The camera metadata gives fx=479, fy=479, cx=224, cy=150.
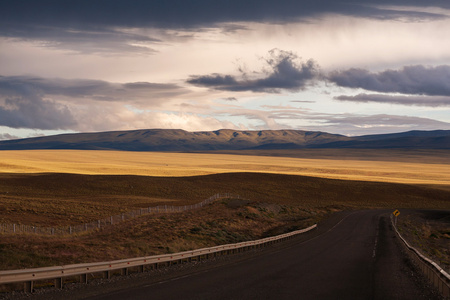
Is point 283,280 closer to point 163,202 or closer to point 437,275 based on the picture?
point 437,275

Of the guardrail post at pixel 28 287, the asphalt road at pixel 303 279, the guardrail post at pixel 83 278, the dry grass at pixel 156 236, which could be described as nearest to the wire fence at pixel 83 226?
the dry grass at pixel 156 236

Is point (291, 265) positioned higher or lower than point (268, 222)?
higher

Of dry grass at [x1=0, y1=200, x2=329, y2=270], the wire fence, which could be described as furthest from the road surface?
the wire fence

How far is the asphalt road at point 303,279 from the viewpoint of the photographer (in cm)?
1482

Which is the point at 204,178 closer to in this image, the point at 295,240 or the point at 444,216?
the point at 444,216

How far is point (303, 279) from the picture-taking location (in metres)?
17.9

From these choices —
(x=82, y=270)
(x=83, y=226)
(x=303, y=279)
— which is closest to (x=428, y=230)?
(x=83, y=226)

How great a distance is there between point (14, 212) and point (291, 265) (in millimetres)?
30096

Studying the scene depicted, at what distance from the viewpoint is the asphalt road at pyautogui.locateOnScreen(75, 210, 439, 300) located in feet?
48.6

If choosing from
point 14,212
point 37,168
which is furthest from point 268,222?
point 37,168

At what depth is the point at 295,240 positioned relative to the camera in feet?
116

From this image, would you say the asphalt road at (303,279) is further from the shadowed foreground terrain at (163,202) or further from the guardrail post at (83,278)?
the shadowed foreground terrain at (163,202)

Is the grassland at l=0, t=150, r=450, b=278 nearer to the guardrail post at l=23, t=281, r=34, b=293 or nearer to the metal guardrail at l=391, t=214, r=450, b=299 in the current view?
the guardrail post at l=23, t=281, r=34, b=293

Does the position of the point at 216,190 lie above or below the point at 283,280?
below
